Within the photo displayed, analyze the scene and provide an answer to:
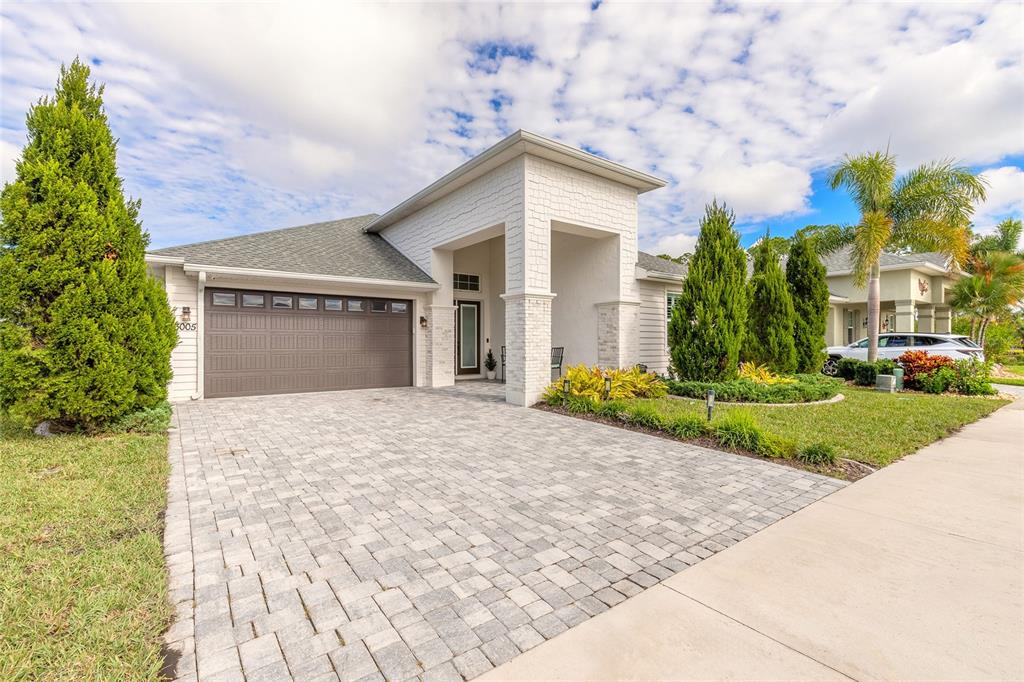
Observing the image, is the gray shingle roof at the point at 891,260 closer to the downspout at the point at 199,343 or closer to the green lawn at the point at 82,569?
the downspout at the point at 199,343

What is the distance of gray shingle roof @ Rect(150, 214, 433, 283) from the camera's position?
32.3 feet

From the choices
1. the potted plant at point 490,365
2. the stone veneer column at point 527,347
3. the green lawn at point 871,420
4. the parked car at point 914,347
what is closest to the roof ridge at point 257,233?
the potted plant at point 490,365

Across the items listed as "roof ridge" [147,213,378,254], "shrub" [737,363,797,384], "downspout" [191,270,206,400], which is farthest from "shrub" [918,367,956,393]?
"downspout" [191,270,206,400]

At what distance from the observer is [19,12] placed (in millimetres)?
5742

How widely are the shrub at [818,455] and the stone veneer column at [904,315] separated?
1788 cm

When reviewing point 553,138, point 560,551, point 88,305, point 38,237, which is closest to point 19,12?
point 38,237

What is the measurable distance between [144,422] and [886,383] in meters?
14.8

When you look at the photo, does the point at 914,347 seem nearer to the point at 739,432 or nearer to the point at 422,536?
the point at 739,432

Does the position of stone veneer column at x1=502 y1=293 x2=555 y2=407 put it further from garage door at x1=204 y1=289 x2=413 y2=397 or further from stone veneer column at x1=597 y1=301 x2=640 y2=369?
garage door at x1=204 y1=289 x2=413 y2=397

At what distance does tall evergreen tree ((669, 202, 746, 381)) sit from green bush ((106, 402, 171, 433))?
9.33 m

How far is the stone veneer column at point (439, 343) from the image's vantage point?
11.8 meters

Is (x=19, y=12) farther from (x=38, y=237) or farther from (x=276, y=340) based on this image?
(x=276, y=340)

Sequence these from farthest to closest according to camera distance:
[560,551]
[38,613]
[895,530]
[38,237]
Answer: [38,237] < [895,530] < [560,551] < [38,613]

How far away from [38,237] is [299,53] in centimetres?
498
